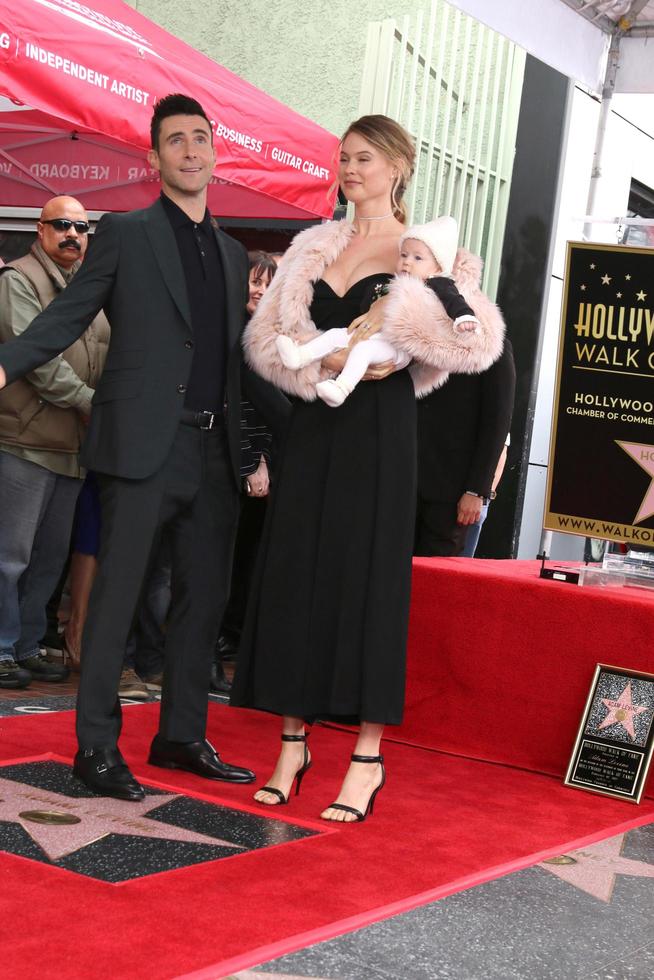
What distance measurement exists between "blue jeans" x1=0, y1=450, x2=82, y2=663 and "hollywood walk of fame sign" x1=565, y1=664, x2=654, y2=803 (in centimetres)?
210

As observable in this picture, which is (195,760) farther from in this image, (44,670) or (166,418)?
(44,670)

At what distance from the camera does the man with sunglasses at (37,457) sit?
468 centimetres

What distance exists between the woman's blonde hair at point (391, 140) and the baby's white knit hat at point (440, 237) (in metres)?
0.19

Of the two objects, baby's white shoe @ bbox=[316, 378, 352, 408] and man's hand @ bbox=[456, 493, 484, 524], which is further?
man's hand @ bbox=[456, 493, 484, 524]

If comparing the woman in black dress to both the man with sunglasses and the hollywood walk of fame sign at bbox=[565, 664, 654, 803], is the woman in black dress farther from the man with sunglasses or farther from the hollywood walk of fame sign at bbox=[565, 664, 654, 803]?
the man with sunglasses

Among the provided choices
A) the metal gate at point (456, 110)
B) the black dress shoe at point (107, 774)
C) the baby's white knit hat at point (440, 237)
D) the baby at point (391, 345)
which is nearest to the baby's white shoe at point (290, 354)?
A: the baby at point (391, 345)

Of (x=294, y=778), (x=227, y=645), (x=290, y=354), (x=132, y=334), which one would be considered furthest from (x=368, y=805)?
(x=227, y=645)

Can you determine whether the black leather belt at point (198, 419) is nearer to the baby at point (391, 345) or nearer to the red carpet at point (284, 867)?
the baby at point (391, 345)

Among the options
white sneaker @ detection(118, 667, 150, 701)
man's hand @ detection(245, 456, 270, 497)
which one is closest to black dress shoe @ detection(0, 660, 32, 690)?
white sneaker @ detection(118, 667, 150, 701)

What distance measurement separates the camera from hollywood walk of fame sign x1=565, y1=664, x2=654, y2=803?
12.3 ft

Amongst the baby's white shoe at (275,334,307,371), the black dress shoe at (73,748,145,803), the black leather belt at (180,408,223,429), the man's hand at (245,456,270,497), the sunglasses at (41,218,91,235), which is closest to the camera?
the black dress shoe at (73,748,145,803)

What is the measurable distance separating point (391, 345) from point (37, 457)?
2011 millimetres

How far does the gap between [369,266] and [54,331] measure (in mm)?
802

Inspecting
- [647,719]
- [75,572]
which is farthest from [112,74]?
[647,719]
